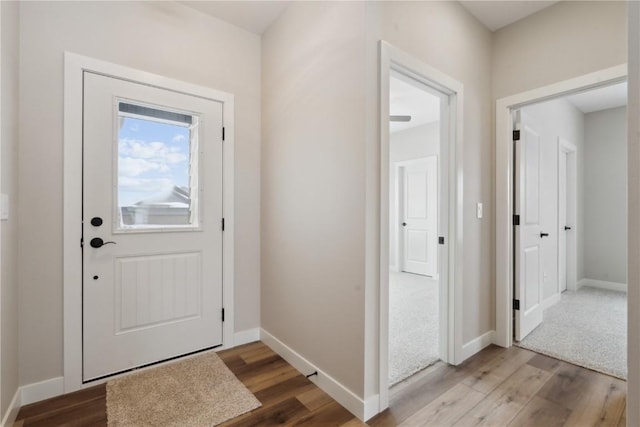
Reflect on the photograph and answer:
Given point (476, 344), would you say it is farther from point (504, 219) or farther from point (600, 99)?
point (600, 99)

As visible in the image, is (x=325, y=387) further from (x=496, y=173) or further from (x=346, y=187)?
(x=496, y=173)

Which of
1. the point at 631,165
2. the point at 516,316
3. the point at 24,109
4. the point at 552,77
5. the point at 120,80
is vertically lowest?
the point at 516,316

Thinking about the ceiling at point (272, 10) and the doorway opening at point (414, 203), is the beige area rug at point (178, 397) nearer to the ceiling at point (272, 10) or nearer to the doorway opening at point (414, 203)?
the doorway opening at point (414, 203)

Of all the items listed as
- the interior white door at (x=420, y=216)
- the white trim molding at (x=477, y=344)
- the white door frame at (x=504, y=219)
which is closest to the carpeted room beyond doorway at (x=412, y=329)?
the white trim molding at (x=477, y=344)

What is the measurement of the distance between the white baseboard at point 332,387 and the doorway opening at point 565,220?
161 cm

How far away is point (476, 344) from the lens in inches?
97.4

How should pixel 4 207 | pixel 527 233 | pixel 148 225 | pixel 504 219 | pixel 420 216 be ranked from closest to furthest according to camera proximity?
1. pixel 4 207
2. pixel 148 225
3. pixel 504 219
4. pixel 527 233
5. pixel 420 216

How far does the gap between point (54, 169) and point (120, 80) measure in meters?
0.75

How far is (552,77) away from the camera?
234 cm

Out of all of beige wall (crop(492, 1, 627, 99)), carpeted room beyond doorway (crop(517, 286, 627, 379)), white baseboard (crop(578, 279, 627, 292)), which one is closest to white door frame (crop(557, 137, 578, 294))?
white baseboard (crop(578, 279, 627, 292))

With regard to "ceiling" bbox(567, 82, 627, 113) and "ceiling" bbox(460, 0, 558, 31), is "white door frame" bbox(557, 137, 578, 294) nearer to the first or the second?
"ceiling" bbox(567, 82, 627, 113)

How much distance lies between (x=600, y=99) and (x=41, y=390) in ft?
21.7

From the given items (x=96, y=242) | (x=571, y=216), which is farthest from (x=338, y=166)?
(x=571, y=216)

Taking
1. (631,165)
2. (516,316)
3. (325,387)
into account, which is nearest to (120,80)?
(325,387)
